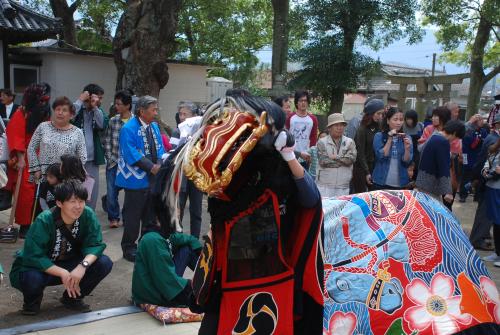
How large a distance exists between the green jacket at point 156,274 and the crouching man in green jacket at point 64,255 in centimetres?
32

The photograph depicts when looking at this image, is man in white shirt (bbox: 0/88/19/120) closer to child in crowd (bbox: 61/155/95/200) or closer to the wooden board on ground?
child in crowd (bbox: 61/155/95/200)

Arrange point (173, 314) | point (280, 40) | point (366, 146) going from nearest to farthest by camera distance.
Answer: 1. point (173, 314)
2. point (366, 146)
3. point (280, 40)

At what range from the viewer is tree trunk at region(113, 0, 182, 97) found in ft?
37.9

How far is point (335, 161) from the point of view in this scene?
6.19m

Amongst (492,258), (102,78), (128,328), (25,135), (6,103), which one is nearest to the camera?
(128,328)

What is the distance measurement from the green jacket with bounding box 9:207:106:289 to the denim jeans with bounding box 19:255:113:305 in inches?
2.3

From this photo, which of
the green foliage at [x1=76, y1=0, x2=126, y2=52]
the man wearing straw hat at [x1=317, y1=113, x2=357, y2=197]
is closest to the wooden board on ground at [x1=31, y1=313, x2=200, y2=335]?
the man wearing straw hat at [x1=317, y1=113, x2=357, y2=197]

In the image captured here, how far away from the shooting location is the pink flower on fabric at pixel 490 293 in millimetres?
3314

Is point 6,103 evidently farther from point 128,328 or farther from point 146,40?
point 128,328

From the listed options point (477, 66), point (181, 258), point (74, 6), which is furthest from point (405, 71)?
point (181, 258)

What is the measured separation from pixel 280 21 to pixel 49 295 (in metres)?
10.3

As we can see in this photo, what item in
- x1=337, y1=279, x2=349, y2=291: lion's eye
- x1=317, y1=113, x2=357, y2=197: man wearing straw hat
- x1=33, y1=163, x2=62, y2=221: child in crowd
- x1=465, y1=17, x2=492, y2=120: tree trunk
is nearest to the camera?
x1=337, y1=279, x2=349, y2=291: lion's eye

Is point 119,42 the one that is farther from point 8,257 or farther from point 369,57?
point 8,257

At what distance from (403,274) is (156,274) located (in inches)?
79.0
